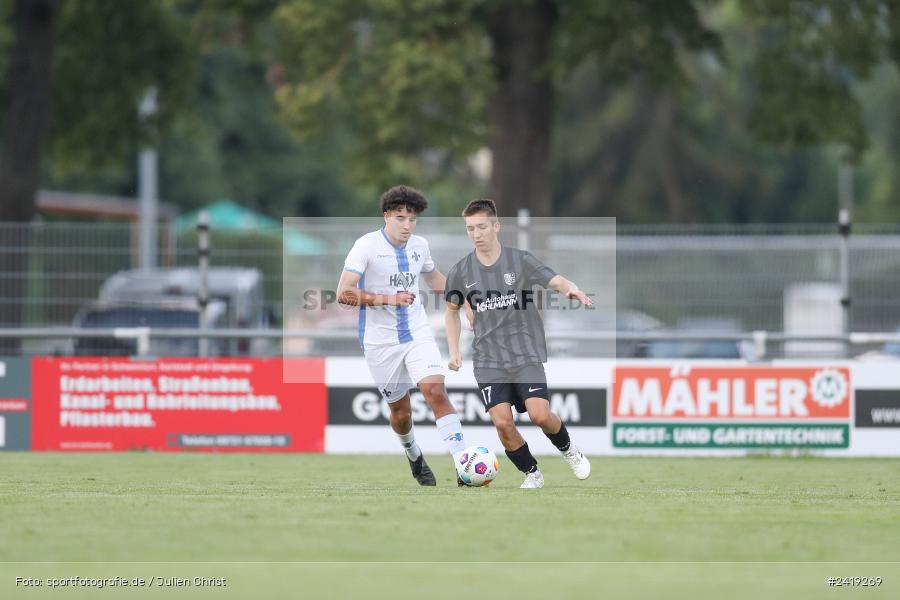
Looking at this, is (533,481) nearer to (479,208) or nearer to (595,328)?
(479,208)

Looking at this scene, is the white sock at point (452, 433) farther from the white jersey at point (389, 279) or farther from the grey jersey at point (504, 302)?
the white jersey at point (389, 279)

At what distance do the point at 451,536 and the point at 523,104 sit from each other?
1676cm

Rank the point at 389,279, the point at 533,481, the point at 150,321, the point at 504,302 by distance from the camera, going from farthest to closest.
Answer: the point at 150,321
the point at 533,481
the point at 389,279
the point at 504,302

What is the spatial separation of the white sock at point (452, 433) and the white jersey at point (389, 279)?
0.61m

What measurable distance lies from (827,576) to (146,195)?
92.6ft

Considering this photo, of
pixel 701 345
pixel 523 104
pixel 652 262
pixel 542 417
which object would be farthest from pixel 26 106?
pixel 542 417

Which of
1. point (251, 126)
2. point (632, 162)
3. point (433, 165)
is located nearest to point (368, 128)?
point (433, 165)

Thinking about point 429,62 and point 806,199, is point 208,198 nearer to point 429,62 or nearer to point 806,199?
point 806,199

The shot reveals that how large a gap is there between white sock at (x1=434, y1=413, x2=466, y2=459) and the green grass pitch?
11.4 inches

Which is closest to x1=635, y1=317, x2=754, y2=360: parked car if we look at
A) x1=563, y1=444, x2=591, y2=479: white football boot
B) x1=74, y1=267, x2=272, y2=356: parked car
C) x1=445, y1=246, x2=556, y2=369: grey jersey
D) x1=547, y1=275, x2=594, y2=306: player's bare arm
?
x1=74, y1=267, x2=272, y2=356: parked car

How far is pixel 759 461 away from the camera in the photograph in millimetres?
15875

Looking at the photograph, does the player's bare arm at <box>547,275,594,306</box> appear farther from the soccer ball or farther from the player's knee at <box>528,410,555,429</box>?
the soccer ball

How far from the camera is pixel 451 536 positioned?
26.4ft

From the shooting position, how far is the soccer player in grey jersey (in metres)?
10.9
